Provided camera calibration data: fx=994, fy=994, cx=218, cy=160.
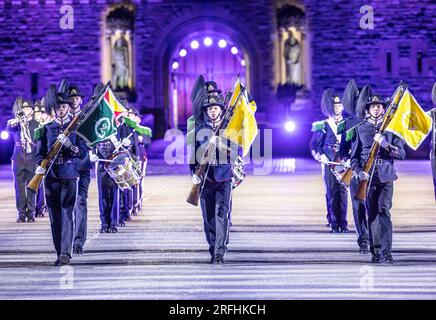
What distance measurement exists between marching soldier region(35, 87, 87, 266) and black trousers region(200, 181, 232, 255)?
1.31 meters

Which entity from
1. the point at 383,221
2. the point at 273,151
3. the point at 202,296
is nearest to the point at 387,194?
the point at 383,221

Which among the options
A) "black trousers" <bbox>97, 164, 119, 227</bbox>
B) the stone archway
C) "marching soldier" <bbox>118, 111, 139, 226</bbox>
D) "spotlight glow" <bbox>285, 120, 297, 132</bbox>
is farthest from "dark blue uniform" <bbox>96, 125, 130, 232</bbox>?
the stone archway

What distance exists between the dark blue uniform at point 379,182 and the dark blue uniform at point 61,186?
278 cm

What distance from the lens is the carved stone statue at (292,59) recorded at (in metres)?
27.7

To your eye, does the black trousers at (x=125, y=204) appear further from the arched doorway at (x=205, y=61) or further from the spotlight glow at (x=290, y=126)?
the arched doorway at (x=205, y=61)

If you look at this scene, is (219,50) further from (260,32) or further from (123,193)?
(123,193)

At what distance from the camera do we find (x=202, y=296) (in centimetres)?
800

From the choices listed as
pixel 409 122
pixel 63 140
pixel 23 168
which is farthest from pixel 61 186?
pixel 23 168

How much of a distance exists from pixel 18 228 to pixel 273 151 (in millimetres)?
14683

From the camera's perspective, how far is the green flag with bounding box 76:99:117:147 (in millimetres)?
9945

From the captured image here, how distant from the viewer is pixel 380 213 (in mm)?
9633

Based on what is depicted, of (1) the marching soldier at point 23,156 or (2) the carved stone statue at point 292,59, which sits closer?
(1) the marching soldier at point 23,156

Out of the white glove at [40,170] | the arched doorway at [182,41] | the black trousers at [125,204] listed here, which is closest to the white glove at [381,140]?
the white glove at [40,170]

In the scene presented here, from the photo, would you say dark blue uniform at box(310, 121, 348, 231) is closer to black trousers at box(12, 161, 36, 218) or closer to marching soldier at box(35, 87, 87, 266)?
marching soldier at box(35, 87, 87, 266)
